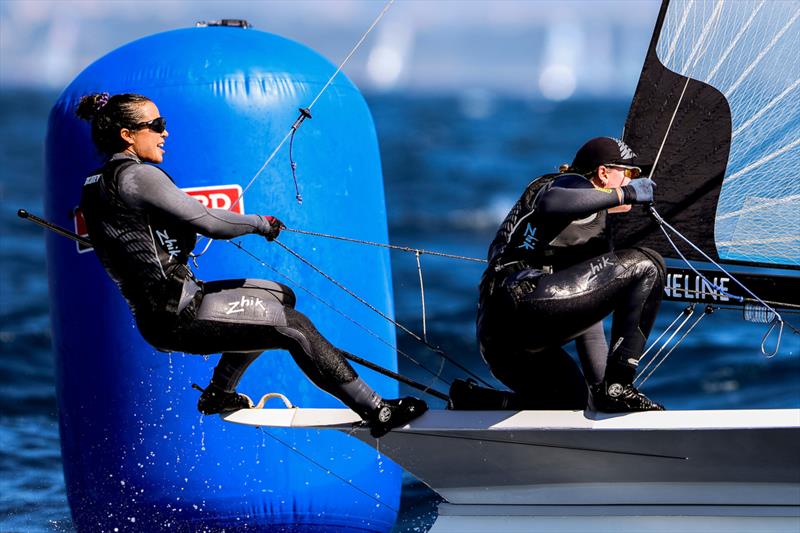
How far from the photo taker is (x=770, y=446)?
4137 mm

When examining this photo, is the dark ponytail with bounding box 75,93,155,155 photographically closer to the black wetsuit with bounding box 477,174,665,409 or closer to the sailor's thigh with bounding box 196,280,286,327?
the sailor's thigh with bounding box 196,280,286,327

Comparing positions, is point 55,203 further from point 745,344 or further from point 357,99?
point 745,344

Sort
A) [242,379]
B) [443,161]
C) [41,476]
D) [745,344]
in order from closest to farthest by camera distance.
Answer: [242,379], [41,476], [745,344], [443,161]

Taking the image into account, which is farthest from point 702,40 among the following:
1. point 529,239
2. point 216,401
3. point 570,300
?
point 216,401

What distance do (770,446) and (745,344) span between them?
206 inches

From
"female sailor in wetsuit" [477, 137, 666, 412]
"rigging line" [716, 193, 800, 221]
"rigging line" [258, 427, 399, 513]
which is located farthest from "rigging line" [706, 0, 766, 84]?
"rigging line" [258, 427, 399, 513]

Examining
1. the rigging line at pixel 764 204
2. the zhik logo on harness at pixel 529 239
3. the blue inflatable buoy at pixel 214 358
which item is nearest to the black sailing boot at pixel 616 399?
the zhik logo on harness at pixel 529 239

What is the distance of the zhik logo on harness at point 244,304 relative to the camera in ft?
13.6

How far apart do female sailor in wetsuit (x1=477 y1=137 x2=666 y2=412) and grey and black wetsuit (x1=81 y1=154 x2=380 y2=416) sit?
1.86ft

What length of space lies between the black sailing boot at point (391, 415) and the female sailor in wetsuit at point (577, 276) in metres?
0.32

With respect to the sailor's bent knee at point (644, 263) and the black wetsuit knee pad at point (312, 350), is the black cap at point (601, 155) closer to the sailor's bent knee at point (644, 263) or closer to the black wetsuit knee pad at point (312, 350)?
the sailor's bent knee at point (644, 263)

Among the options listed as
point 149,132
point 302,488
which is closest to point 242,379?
point 302,488

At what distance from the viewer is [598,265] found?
4.10 m

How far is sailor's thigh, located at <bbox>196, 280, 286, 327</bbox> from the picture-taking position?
414 cm
